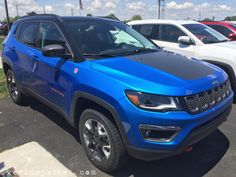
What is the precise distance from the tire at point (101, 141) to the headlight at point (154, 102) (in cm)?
47

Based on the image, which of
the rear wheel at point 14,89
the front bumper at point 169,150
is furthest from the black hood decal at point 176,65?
the rear wheel at point 14,89

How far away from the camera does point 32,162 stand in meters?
3.45

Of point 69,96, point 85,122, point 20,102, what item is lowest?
point 20,102

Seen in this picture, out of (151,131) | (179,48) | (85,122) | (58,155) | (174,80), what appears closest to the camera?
(151,131)

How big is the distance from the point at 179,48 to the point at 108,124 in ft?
14.4

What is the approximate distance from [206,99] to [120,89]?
38.2 inches

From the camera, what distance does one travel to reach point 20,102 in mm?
5566

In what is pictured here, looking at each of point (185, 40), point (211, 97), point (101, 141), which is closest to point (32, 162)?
point (101, 141)

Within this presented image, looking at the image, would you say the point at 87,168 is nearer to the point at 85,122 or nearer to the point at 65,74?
the point at 85,122

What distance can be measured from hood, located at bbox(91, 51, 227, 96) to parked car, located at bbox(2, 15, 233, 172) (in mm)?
10

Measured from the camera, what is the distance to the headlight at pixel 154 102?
2.60 metres

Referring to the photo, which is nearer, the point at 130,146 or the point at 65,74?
the point at 130,146

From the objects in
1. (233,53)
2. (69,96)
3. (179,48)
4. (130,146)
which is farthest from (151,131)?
(179,48)

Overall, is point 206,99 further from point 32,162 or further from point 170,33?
point 170,33
